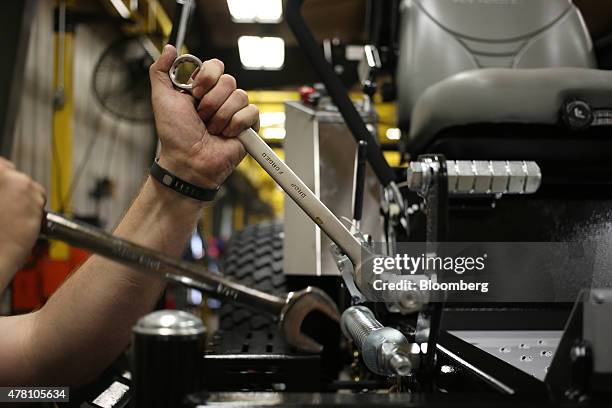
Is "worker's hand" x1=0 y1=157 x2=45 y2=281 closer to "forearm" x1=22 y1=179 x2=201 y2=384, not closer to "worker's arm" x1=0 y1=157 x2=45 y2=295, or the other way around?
"worker's arm" x1=0 y1=157 x2=45 y2=295

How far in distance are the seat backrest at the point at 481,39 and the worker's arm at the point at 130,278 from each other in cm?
78

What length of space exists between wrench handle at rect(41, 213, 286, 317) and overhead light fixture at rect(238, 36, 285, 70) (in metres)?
3.81

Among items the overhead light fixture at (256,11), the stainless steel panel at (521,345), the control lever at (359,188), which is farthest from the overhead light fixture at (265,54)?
the stainless steel panel at (521,345)

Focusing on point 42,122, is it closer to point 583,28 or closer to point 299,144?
point 299,144

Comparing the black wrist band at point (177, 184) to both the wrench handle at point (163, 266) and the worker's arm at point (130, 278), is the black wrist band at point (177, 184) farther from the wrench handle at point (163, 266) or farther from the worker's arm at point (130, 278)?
the wrench handle at point (163, 266)

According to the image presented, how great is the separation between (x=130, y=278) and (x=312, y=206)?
0.99 feet

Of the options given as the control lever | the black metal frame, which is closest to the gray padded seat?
the control lever

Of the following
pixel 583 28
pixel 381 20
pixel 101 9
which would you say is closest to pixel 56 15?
pixel 101 9

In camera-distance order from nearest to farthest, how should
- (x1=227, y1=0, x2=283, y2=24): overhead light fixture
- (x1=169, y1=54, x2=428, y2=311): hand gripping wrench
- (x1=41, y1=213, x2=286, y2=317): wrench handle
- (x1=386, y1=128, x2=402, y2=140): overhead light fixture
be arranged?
(x1=41, y1=213, x2=286, y2=317): wrench handle, (x1=169, y1=54, x2=428, y2=311): hand gripping wrench, (x1=386, y1=128, x2=402, y2=140): overhead light fixture, (x1=227, y1=0, x2=283, y2=24): overhead light fixture

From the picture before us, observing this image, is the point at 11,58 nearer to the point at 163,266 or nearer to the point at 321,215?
the point at 321,215

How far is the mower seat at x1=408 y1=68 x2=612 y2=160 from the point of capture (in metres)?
1.02

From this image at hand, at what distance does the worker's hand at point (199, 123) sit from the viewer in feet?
2.67

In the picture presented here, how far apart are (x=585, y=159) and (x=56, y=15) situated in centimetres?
363

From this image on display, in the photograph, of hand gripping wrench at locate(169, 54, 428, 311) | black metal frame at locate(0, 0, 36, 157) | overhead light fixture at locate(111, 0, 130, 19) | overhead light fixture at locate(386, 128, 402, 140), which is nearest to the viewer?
hand gripping wrench at locate(169, 54, 428, 311)
